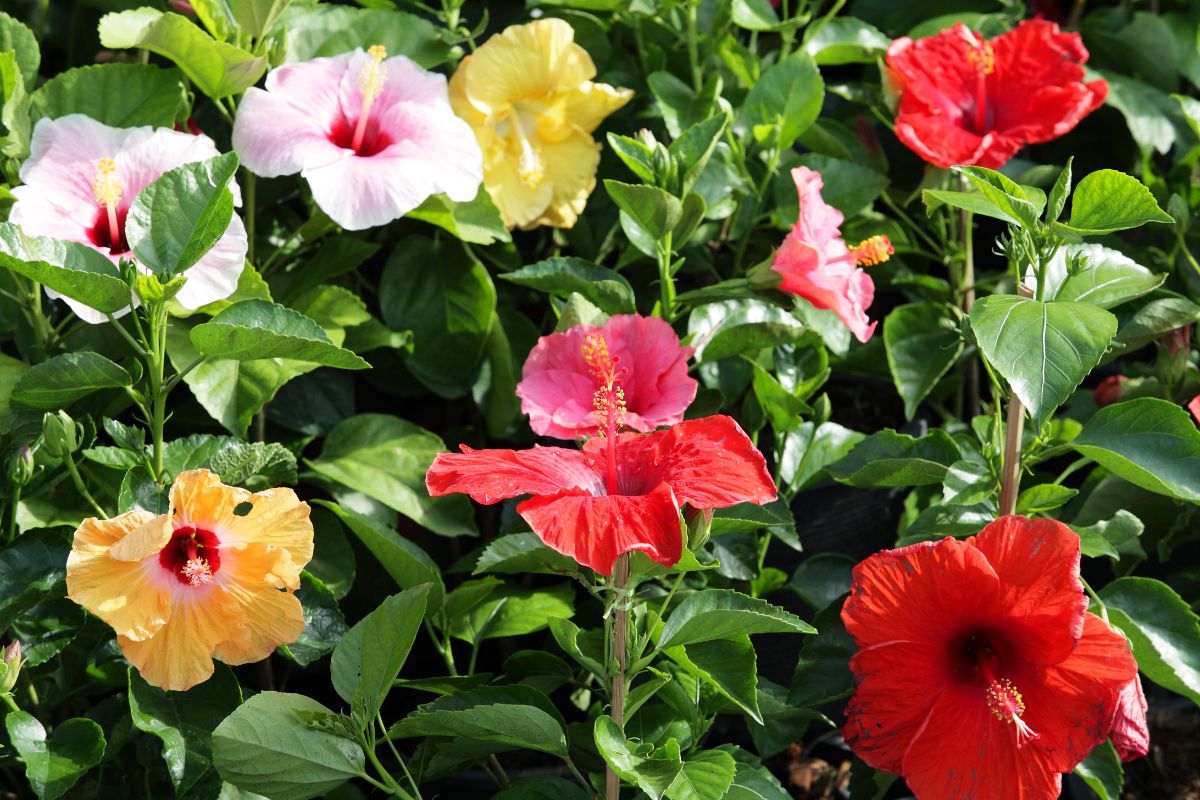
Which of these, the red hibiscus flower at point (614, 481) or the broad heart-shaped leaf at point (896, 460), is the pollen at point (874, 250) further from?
the red hibiscus flower at point (614, 481)

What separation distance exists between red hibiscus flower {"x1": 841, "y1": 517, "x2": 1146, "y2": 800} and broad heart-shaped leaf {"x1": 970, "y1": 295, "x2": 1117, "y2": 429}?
12 cm

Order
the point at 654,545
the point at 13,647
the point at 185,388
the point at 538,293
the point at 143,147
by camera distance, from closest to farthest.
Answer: the point at 654,545, the point at 13,647, the point at 143,147, the point at 185,388, the point at 538,293

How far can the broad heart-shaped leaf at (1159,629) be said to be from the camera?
3.76 ft

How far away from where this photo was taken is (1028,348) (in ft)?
3.29

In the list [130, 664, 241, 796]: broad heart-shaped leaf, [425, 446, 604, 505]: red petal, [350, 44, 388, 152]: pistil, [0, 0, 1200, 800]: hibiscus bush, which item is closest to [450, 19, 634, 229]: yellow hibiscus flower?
[0, 0, 1200, 800]: hibiscus bush

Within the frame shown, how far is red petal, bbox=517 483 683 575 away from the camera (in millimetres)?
869

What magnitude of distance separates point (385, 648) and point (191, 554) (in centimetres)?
16

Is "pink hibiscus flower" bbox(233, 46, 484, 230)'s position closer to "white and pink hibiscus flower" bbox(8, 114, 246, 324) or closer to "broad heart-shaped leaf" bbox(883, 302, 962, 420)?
"white and pink hibiscus flower" bbox(8, 114, 246, 324)

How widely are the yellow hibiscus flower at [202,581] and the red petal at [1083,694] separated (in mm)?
581

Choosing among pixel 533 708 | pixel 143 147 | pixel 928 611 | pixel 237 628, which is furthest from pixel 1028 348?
pixel 143 147

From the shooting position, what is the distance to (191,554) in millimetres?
997

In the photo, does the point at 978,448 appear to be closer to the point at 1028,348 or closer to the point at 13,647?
the point at 1028,348

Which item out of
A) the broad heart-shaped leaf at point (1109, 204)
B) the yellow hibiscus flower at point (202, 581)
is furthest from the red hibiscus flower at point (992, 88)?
the yellow hibiscus flower at point (202, 581)

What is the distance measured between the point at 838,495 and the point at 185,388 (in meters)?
0.67
